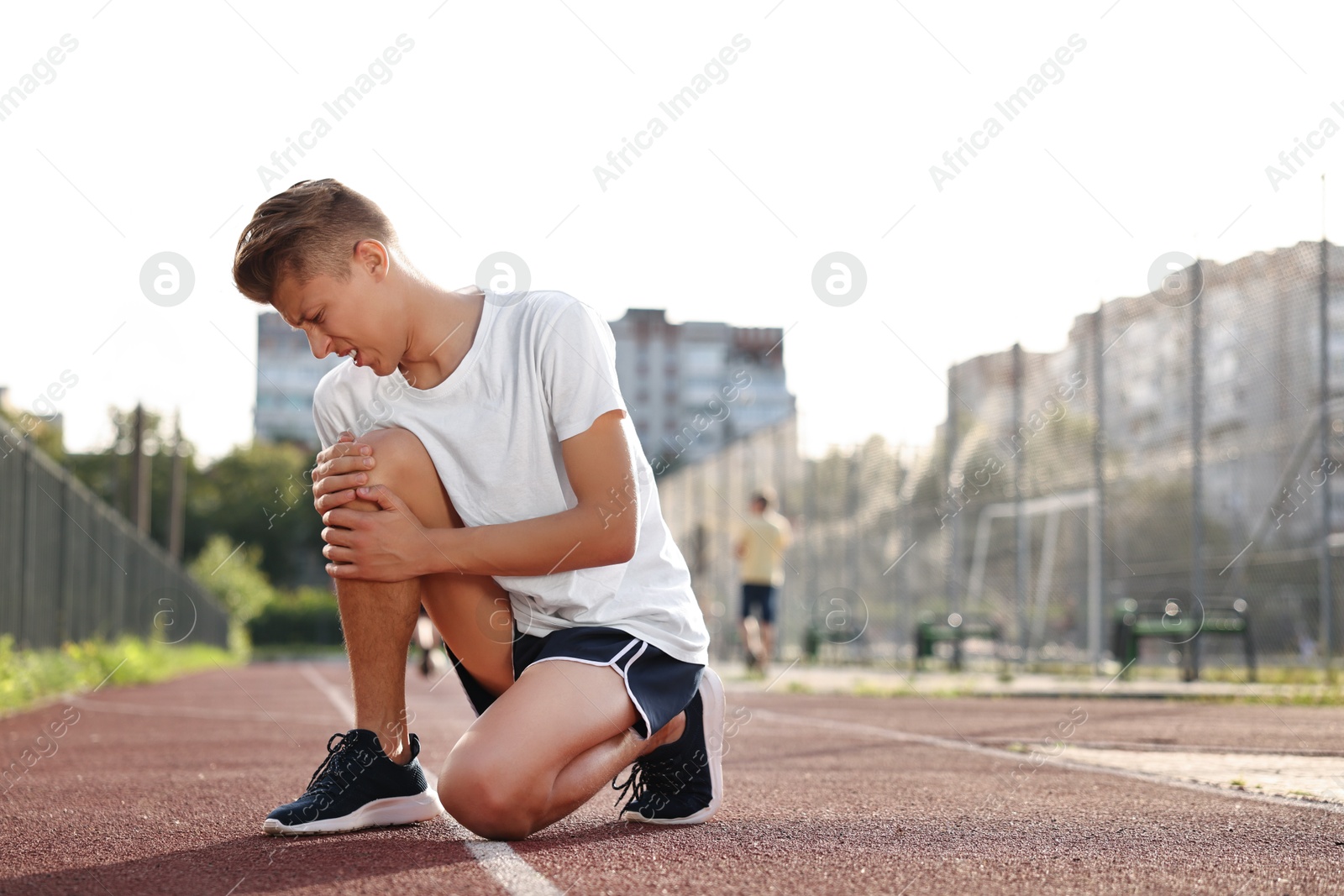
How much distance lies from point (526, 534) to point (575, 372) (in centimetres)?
42

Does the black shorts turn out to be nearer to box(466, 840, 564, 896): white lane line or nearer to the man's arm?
the man's arm

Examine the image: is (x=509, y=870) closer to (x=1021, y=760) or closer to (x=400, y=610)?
(x=400, y=610)

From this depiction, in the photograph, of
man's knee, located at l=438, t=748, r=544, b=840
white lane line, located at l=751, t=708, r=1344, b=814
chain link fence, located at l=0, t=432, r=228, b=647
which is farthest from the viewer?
chain link fence, located at l=0, t=432, r=228, b=647

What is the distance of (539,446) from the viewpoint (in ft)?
11.6

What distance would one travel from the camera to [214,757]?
611cm

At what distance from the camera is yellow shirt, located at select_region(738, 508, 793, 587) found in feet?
49.6

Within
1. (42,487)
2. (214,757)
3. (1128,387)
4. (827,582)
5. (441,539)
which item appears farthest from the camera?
(827,582)

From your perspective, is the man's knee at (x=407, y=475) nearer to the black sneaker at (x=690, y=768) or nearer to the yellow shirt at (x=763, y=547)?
the black sneaker at (x=690, y=768)

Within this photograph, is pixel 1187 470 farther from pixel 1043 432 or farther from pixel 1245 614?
pixel 1043 432

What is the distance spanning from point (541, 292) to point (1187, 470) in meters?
11.5

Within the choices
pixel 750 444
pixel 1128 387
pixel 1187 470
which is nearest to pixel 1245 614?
pixel 1187 470

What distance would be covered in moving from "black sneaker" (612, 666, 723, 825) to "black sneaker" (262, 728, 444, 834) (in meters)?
0.56

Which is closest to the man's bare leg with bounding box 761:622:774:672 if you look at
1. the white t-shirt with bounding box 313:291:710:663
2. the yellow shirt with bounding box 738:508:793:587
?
the yellow shirt with bounding box 738:508:793:587

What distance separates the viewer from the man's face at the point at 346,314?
333 centimetres
